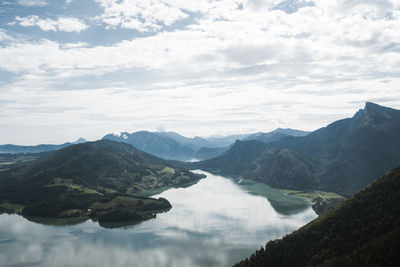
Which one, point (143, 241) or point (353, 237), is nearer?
point (353, 237)

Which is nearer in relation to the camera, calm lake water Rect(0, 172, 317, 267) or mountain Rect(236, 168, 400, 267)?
mountain Rect(236, 168, 400, 267)

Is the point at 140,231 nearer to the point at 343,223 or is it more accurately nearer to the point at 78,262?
the point at 78,262

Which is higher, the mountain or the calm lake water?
the mountain

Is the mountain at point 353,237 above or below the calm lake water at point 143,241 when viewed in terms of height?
above

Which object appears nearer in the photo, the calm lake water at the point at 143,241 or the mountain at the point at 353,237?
the mountain at the point at 353,237
